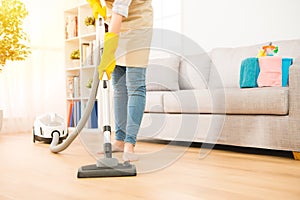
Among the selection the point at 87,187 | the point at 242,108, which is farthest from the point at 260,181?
the point at 242,108

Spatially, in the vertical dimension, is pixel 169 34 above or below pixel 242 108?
above

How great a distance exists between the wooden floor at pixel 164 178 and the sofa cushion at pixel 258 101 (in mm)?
263

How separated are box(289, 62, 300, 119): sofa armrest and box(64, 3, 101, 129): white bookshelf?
2.59 m

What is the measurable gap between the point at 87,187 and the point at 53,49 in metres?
3.54

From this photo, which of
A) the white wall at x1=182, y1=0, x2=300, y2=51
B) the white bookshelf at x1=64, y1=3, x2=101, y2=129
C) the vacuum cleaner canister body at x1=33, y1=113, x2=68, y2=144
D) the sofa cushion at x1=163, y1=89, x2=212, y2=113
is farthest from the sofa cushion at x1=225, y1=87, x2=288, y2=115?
the white bookshelf at x1=64, y1=3, x2=101, y2=129

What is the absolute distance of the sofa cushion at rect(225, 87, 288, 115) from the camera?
213cm

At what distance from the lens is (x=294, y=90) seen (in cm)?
209

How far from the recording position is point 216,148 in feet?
8.63

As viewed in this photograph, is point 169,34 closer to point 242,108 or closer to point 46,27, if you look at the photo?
point 46,27

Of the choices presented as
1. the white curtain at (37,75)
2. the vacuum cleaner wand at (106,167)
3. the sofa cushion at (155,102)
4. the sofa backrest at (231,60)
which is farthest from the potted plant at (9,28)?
the vacuum cleaner wand at (106,167)

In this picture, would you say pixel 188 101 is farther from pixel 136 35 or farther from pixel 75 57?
pixel 75 57

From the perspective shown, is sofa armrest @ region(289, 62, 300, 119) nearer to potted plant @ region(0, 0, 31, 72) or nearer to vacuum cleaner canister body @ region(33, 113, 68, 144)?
vacuum cleaner canister body @ region(33, 113, 68, 144)

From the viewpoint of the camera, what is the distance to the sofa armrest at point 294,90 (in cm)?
206

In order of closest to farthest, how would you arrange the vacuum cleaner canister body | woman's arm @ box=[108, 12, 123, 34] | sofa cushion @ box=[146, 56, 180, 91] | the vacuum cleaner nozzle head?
1. the vacuum cleaner nozzle head
2. woman's arm @ box=[108, 12, 123, 34]
3. the vacuum cleaner canister body
4. sofa cushion @ box=[146, 56, 180, 91]
